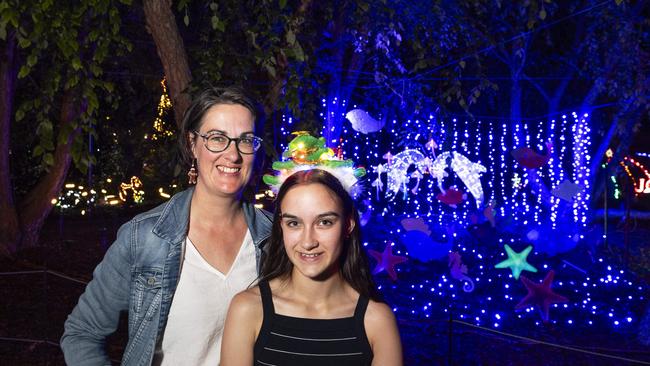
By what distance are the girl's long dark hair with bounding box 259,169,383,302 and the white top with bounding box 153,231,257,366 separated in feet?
0.47

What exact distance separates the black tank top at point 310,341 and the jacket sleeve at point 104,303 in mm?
454

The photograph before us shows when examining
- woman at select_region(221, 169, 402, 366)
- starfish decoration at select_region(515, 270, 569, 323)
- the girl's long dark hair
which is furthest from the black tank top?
starfish decoration at select_region(515, 270, 569, 323)

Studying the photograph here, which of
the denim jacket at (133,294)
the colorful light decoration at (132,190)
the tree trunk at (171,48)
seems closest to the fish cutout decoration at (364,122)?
the tree trunk at (171,48)

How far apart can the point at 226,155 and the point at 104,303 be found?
1.98 feet

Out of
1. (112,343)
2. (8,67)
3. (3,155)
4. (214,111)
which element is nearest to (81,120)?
(214,111)

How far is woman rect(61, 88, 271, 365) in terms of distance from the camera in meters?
2.21

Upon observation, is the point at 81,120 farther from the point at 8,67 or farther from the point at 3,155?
the point at 3,155

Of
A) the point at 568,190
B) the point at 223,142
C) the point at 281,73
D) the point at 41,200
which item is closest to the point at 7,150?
the point at 41,200

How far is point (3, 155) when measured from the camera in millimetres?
10633

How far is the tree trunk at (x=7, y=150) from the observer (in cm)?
981

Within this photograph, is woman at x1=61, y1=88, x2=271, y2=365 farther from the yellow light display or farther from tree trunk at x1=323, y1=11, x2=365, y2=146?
the yellow light display

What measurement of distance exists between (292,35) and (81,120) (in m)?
1.31

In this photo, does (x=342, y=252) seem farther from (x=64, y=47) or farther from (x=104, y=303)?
(x=64, y=47)

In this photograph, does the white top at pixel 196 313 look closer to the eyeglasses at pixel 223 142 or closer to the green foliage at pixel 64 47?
the eyeglasses at pixel 223 142
